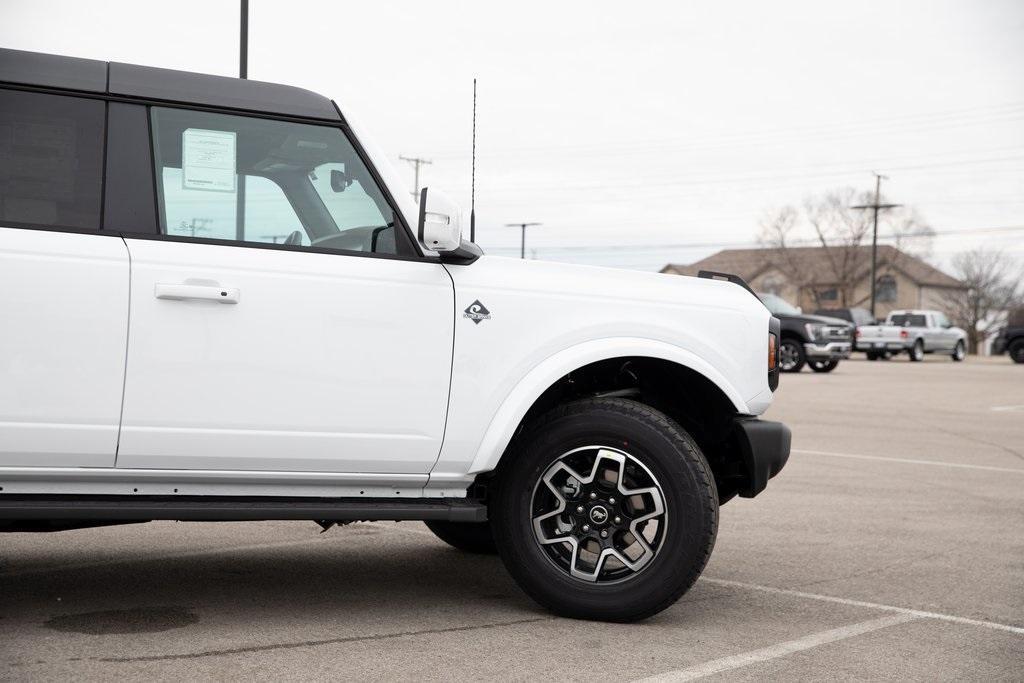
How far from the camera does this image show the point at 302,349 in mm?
4234

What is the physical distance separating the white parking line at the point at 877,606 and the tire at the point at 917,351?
1450 inches

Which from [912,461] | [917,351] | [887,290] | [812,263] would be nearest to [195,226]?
[912,461]

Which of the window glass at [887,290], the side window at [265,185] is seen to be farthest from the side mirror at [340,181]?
the window glass at [887,290]

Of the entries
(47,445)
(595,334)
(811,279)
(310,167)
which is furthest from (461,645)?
(811,279)

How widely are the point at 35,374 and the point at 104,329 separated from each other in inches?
10.5

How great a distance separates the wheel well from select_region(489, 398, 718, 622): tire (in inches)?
11.5

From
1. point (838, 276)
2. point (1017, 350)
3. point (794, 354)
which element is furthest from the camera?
point (838, 276)

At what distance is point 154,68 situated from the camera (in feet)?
14.3

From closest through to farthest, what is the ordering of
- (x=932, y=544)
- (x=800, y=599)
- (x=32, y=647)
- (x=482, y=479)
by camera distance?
(x=32, y=647) → (x=482, y=479) → (x=800, y=599) → (x=932, y=544)

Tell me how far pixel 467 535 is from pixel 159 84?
276 cm

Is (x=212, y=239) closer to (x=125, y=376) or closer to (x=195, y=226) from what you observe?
(x=195, y=226)

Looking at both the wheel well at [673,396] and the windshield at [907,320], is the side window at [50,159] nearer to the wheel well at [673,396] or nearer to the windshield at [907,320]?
the wheel well at [673,396]

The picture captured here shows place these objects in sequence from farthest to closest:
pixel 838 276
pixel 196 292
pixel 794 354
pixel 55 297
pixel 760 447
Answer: pixel 838 276 → pixel 794 354 → pixel 760 447 → pixel 196 292 → pixel 55 297

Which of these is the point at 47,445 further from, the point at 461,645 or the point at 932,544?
the point at 932,544
